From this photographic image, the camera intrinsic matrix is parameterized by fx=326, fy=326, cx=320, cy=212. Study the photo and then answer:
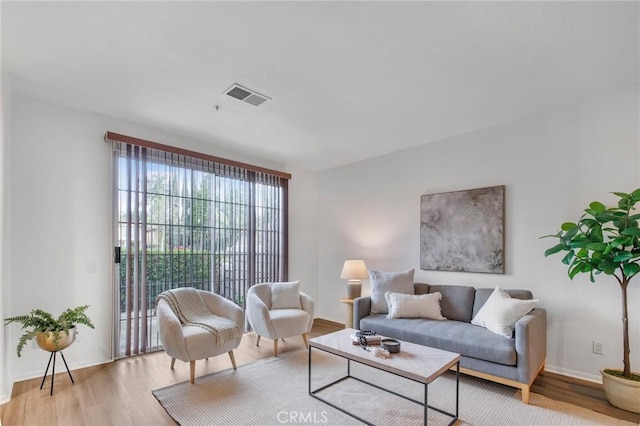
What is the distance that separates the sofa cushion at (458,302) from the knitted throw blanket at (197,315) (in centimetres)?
226

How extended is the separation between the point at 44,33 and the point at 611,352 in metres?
5.06

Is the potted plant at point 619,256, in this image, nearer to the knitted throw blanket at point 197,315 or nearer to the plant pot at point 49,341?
the knitted throw blanket at point 197,315

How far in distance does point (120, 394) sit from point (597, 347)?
418 cm

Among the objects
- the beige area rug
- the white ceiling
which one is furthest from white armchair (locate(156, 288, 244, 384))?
the white ceiling

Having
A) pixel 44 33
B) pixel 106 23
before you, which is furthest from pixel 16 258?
pixel 106 23

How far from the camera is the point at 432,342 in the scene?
3.06m

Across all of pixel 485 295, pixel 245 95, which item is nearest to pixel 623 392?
pixel 485 295

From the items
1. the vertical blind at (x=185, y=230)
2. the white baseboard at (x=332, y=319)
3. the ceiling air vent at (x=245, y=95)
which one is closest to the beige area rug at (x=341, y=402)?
the vertical blind at (x=185, y=230)

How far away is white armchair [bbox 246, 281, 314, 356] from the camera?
358 cm

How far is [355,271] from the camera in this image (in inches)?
178

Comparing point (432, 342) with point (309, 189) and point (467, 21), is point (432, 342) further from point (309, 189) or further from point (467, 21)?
point (309, 189)

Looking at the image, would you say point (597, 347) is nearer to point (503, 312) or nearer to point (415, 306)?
point (503, 312)

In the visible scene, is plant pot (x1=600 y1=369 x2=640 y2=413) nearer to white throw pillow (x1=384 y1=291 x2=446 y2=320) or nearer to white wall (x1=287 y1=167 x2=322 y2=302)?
white throw pillow (x1=384 y1=291 x2=446 y2=320)

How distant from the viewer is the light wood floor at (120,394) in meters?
2.33
